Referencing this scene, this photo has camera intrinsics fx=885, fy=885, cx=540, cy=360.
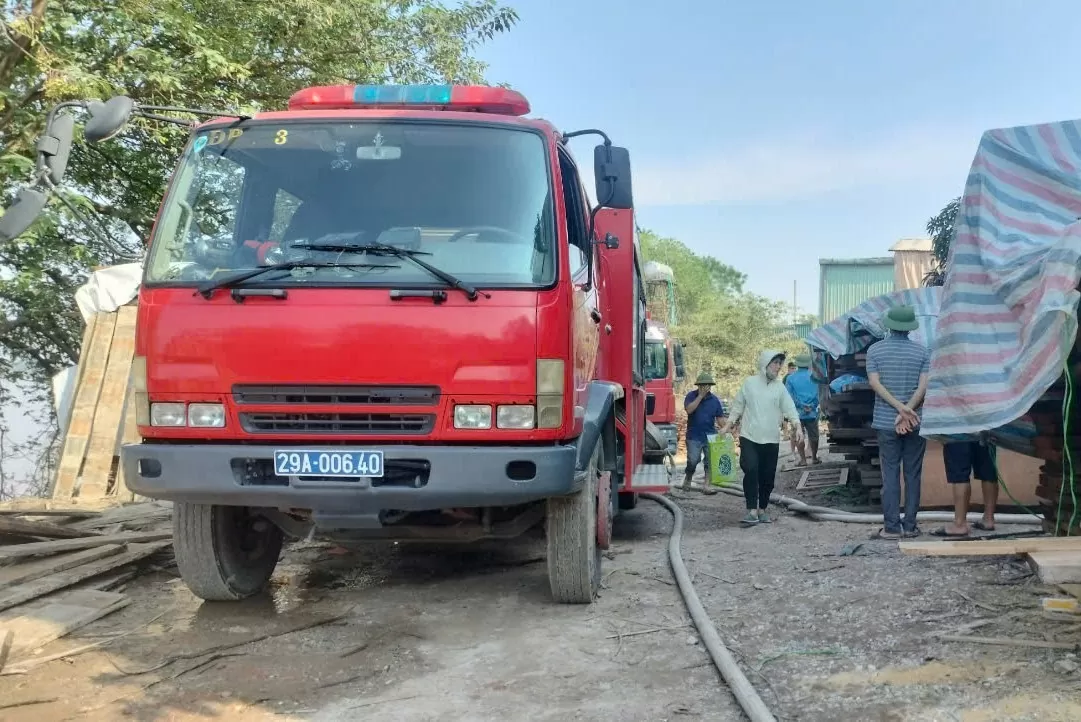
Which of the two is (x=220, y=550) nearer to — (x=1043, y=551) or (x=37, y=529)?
(x=37, y=529)

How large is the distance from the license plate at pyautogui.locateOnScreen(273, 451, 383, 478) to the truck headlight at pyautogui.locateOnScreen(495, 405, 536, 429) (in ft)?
1.83

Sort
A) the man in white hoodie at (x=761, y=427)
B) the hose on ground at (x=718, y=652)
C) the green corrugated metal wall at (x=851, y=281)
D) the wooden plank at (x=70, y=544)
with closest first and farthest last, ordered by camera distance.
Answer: the hose on ground at (x=718, y=652) → the wooden plank at (x=70, y=544) → the man in white hoodie at (x=761, y=427) → the green corrugated metal wall at (x=851, y=281)

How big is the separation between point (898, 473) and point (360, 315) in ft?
15.2

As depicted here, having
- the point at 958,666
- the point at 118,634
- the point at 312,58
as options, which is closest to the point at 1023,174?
the point at 958,666

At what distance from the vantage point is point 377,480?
4.05 metres

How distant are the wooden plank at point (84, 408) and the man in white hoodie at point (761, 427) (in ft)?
21.0

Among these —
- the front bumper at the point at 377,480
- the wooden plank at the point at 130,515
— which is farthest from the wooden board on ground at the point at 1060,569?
the wooden plank at the point at 130,515

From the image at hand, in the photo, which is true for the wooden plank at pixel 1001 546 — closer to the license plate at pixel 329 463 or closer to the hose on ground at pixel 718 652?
the hose on ground at pixel 718 652

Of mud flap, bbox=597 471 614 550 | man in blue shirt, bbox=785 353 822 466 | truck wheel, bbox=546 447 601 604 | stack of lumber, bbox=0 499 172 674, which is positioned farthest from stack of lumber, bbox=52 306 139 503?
man in blue shirt, bbox=785 353 822 466

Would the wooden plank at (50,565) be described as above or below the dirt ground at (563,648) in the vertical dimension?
above

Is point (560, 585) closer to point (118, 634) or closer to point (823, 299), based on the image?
point (118, 634)

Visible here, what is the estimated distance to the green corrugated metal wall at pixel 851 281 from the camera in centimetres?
3219

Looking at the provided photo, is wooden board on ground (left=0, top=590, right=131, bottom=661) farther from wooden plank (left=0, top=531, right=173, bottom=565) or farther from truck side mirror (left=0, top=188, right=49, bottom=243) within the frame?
truck side mirror (left=0, top=188, right=49, bottom=243)

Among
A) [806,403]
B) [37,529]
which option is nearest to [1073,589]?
[37,529]
